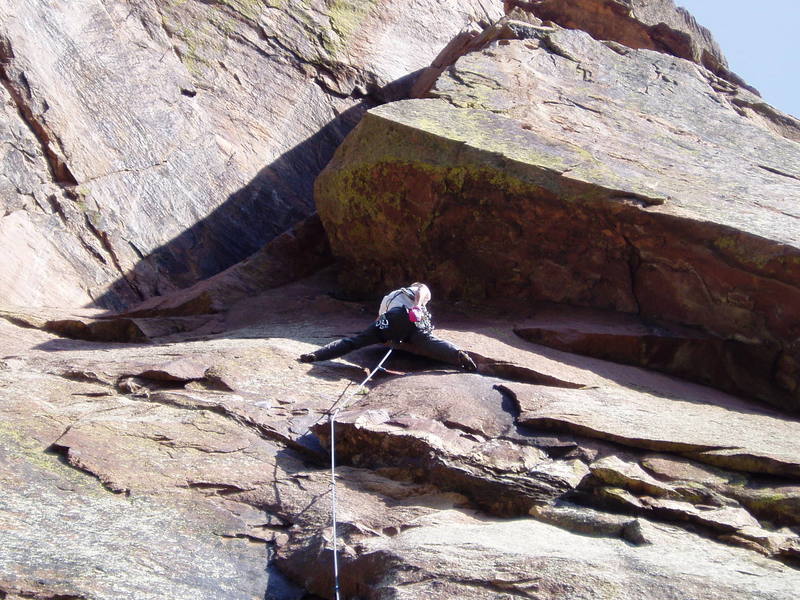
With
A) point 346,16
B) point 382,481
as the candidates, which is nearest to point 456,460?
point 382,481

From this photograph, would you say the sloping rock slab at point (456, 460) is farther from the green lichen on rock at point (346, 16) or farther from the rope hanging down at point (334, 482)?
the green lichen on rock at point (346, 16)

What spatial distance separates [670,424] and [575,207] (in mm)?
2747

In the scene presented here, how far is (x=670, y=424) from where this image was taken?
221 inches

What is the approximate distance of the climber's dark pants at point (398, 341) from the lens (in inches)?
273

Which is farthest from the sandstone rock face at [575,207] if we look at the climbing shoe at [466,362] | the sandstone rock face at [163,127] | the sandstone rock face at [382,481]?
the sandstone rock face at [163,127]

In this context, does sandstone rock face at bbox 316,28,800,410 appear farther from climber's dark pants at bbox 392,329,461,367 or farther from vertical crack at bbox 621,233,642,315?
climber's dark pants at bbox 392,329,461,367

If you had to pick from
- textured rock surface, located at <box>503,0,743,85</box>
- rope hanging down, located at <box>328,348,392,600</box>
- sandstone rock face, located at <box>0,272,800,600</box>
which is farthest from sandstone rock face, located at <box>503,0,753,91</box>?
rope hanging down, located at <box>328,348,392,600</box>

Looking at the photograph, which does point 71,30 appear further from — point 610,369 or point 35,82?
point 610,369

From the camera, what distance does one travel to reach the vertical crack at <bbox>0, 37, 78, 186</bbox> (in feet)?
31.2

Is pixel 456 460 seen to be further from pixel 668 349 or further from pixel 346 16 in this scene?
pixel 346 16

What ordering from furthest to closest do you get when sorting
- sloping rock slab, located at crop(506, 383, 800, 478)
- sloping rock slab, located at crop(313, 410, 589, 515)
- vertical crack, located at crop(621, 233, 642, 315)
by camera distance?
1. vertical crack, located at crop(621, 233, 642, 315)
2. sloping rock slab, located at crop(506, 383, 800, 478)
3. sloping rock slab, located at crop(313, 410, 589, 515)

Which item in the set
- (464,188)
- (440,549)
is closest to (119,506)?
(440,549)

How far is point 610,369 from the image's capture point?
23.4 ft

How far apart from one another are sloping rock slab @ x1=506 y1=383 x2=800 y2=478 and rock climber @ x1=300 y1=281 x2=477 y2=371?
3.16 feet
